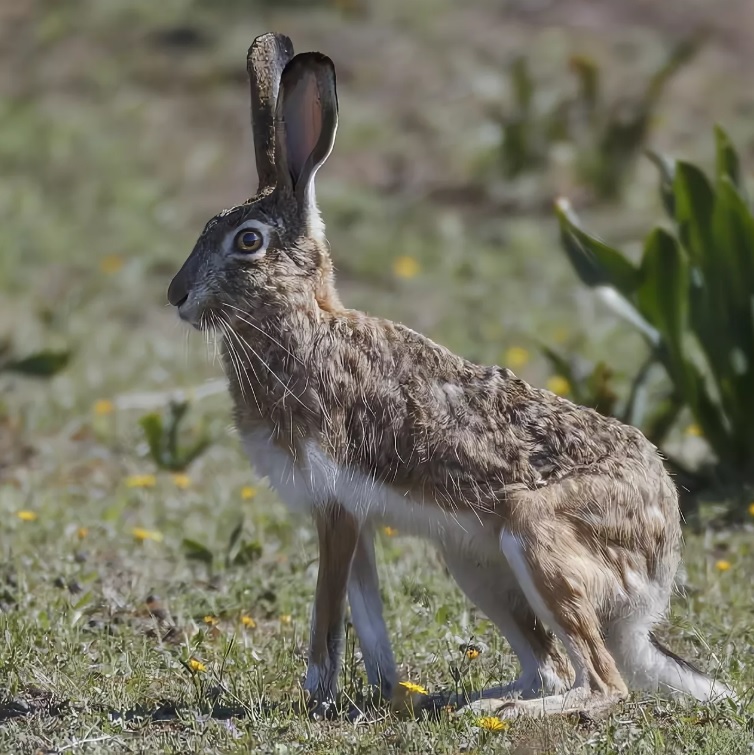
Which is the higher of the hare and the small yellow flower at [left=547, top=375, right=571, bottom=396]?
the hare

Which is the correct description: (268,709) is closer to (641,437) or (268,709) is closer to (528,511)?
(528,511)

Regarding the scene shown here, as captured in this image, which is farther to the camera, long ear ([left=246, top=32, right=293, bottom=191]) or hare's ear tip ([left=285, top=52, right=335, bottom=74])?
long ear ([left=246, top=32, right=293, bottom=191])

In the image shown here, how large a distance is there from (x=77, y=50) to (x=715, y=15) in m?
5.87

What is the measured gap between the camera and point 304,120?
4.23 metres

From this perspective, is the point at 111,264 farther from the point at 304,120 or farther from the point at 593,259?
the point at 304,120

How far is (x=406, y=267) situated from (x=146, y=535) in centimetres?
420

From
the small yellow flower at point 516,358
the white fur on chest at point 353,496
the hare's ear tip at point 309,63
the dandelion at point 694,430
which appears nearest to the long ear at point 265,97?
the hare's ear tip at point 309,63

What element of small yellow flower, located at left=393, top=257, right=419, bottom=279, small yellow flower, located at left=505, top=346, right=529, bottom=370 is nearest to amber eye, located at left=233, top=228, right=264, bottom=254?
small yellow flower, located at left=505, top=346, right=529, bottom=370

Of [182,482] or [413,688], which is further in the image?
[182,482]

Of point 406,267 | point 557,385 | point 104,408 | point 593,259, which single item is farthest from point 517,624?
point 406,267

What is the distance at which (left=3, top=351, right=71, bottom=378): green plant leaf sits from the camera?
21.8 feet

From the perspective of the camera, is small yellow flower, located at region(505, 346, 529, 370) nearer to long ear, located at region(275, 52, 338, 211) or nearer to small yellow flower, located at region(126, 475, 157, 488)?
small yellow flower, located at region(126, 475, 157, 488)

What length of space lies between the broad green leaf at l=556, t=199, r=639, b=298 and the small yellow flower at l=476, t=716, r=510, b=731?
2.67 m

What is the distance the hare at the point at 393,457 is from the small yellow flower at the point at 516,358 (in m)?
3.66
